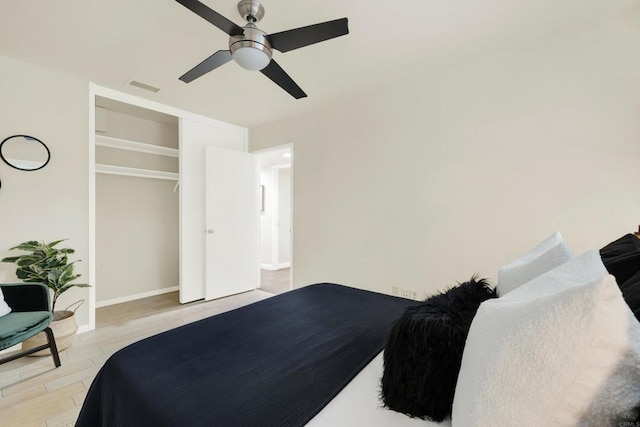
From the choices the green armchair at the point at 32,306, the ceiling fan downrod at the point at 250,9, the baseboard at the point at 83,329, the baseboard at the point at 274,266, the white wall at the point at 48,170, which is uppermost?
the ceiling fan downrod at the point at 250,9

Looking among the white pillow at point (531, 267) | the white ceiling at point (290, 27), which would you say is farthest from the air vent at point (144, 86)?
the white pillow at point (531, 267)

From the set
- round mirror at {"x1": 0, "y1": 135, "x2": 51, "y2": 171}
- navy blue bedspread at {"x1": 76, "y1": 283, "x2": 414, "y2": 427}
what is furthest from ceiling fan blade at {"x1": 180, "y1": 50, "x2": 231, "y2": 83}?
round mirror at {"x1": 0, "y1": 135, "x2": 51, "y2": 171}

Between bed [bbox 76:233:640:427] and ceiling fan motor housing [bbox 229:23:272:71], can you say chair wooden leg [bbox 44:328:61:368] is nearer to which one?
bed [bbox 76:233:640:427]

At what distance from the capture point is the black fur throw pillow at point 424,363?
77 cm

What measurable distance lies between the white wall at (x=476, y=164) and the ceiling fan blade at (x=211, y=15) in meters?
1.74

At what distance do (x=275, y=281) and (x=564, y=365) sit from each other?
4.58m

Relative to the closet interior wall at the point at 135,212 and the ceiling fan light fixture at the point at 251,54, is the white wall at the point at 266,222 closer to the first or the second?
the closet interior wall at the point at 135,212

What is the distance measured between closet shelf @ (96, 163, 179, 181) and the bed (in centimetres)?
308

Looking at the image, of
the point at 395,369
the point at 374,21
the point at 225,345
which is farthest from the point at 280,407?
the point at 374,21

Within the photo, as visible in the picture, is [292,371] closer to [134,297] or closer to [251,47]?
[251,47]

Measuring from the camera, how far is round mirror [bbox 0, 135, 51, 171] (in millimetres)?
2414

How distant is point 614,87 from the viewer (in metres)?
1.89

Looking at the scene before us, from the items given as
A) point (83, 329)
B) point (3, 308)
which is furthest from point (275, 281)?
point (3, 308)

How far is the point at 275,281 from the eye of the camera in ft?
15.8
